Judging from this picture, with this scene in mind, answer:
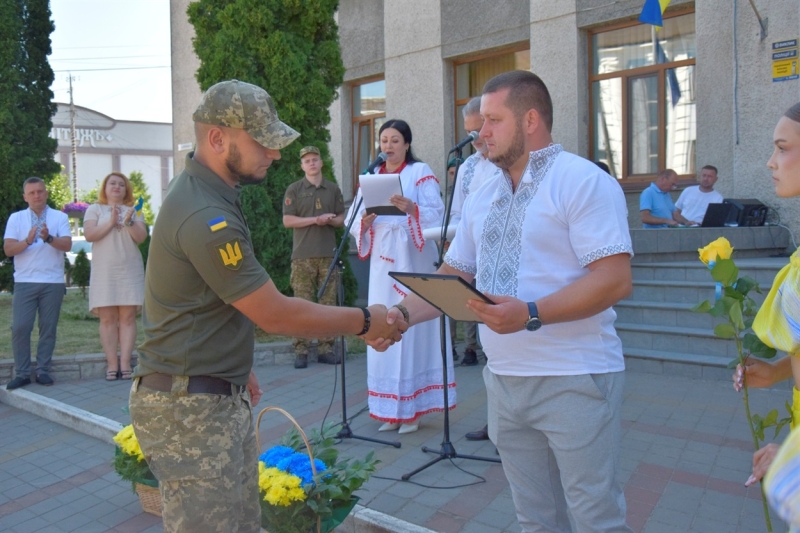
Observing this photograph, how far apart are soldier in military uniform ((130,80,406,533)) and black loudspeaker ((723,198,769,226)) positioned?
7.89m

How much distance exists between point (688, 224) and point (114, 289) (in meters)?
7.55

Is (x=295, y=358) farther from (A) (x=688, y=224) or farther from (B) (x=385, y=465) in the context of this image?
(A) (x=688, y=224)

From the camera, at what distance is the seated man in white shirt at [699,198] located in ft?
31.7

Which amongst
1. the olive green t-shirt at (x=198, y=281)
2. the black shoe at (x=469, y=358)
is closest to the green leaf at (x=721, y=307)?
the olive green t-shirt at (x=198, y=281)

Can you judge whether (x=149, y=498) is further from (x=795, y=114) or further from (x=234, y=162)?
(x=795, y=114)

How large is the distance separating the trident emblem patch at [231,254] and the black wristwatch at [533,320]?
3.29 ft

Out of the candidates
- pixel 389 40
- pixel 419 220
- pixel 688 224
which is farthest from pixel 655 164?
pixel 419 220

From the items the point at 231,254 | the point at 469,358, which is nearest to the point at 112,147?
the point at 469,358

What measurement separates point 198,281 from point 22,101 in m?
12.8

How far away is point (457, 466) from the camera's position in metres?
4.84

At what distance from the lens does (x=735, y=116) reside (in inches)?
375

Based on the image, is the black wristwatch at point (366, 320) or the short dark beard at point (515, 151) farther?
the black wristwatch at point (366, 320)

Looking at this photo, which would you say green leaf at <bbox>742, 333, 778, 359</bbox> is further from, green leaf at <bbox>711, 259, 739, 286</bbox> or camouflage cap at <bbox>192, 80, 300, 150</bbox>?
camouflage cap at <bbox>192, 80, 300, 150</bbox>

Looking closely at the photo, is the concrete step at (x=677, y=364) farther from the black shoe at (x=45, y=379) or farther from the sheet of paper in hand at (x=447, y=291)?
the black shoe at (x=45, y=379)
